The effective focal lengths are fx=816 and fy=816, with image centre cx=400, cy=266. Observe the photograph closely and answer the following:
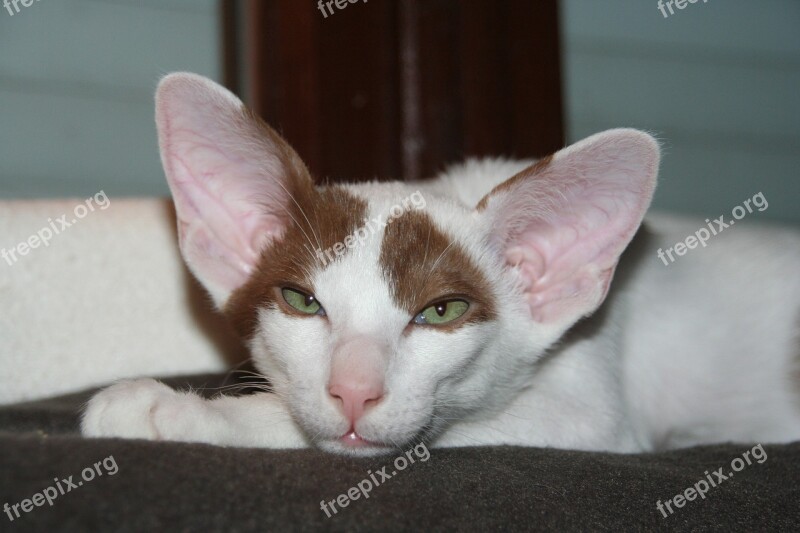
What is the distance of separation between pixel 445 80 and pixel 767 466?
183 cm

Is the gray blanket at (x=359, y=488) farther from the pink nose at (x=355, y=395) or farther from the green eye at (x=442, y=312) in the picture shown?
the green eye at (x=442, y=312)

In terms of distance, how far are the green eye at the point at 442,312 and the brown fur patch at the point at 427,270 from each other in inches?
0.4

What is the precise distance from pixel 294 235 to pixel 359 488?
566mm

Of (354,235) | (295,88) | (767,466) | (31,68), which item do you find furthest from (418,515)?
(31,68)

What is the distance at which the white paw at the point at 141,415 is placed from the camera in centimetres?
110

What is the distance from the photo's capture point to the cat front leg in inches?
43.3

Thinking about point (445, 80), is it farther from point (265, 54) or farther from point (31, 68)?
point (31, 68)

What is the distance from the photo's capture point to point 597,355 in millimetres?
A: 1622

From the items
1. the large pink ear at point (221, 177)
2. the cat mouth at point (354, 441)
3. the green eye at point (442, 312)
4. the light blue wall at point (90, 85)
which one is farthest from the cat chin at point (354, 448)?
the light blue wall at point (90, 85)

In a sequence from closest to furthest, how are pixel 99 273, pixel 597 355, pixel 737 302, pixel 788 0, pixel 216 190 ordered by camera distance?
pixel 216 190
pixel 597 355
pixel 99 273
pixel 737 302
pixel 788 0

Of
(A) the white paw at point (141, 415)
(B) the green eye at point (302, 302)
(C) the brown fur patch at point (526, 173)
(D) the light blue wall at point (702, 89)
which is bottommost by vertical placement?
(D) the light blue wall at point (702, 89)

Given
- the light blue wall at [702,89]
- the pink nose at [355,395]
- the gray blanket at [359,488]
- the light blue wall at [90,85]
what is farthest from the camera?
the light blue wall at [702,89]

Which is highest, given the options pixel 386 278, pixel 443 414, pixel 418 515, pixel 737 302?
pixel 386 278

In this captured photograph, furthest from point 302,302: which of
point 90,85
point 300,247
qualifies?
point 90,85
